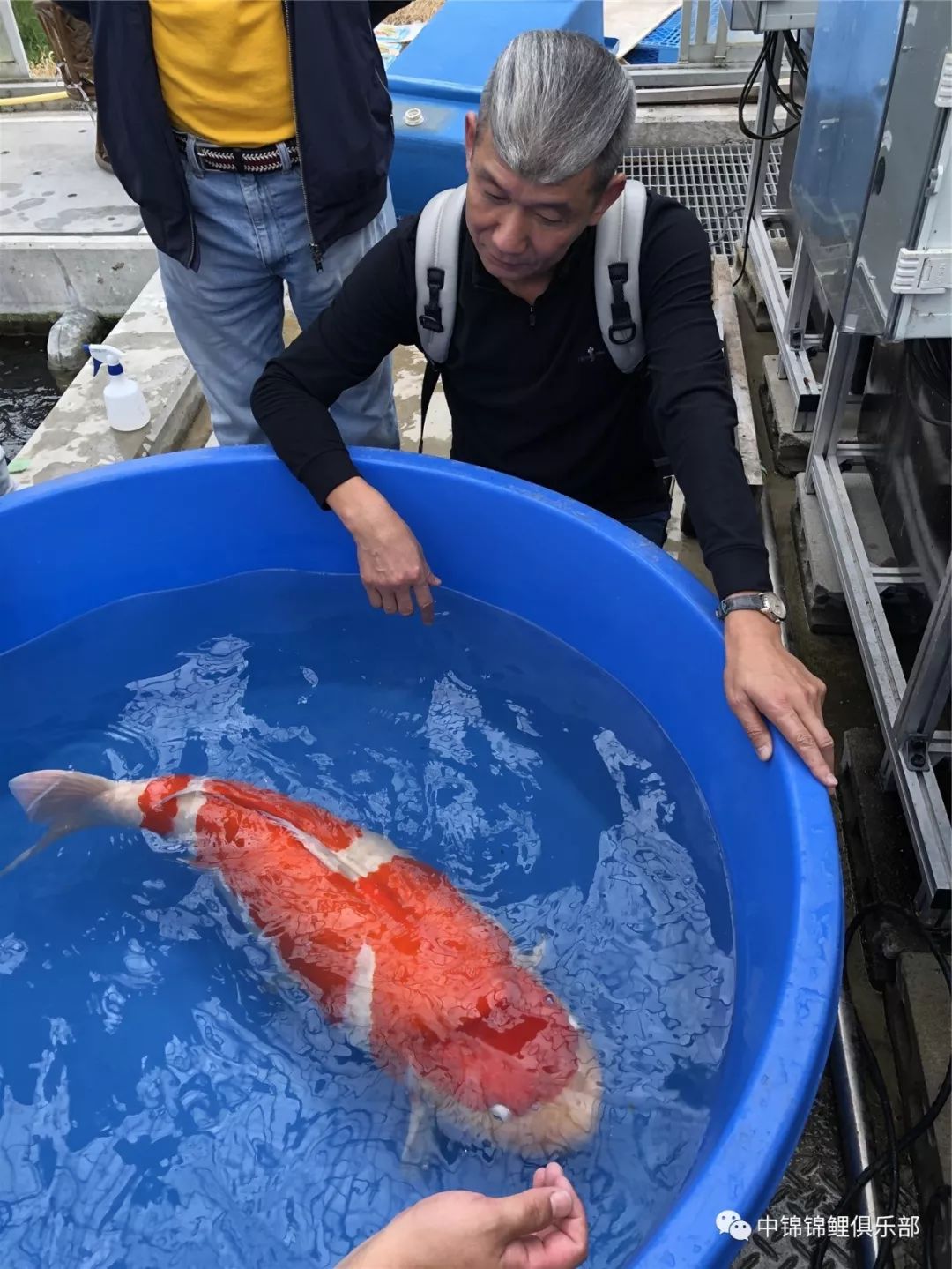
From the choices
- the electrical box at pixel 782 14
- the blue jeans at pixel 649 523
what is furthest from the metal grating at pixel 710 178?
the blue jeans at pixel 649 523

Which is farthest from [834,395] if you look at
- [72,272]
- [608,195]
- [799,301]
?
[72,272]

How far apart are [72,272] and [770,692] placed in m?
4.24

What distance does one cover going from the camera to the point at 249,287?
2543mm

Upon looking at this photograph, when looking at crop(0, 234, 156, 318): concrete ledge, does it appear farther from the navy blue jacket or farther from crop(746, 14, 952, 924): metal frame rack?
crop(746, 14, 952, 924): metal frame rack

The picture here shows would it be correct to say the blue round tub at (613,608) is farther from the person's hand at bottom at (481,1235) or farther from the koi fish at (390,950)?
the koi fish at (390,950)

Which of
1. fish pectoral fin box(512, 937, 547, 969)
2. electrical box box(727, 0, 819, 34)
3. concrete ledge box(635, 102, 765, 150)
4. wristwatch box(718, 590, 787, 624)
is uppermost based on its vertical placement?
electrical box box(727, 0, 819, 34)

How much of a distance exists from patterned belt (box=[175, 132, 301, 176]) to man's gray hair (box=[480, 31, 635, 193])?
82 cm

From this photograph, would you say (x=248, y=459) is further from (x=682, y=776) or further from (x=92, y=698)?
(x=682, y=776)

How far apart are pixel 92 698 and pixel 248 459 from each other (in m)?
0.70

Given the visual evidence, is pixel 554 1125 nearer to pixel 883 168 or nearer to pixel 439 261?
pixel 439 261

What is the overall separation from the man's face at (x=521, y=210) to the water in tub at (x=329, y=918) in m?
0.94

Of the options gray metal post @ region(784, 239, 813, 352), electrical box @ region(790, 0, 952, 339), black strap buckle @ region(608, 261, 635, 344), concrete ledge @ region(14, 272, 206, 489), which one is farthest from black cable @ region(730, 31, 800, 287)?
concrete ledge @ region(14, 272, 206, 489)

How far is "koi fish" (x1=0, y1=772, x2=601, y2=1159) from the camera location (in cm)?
155

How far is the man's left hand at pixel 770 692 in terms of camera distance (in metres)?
1.50
